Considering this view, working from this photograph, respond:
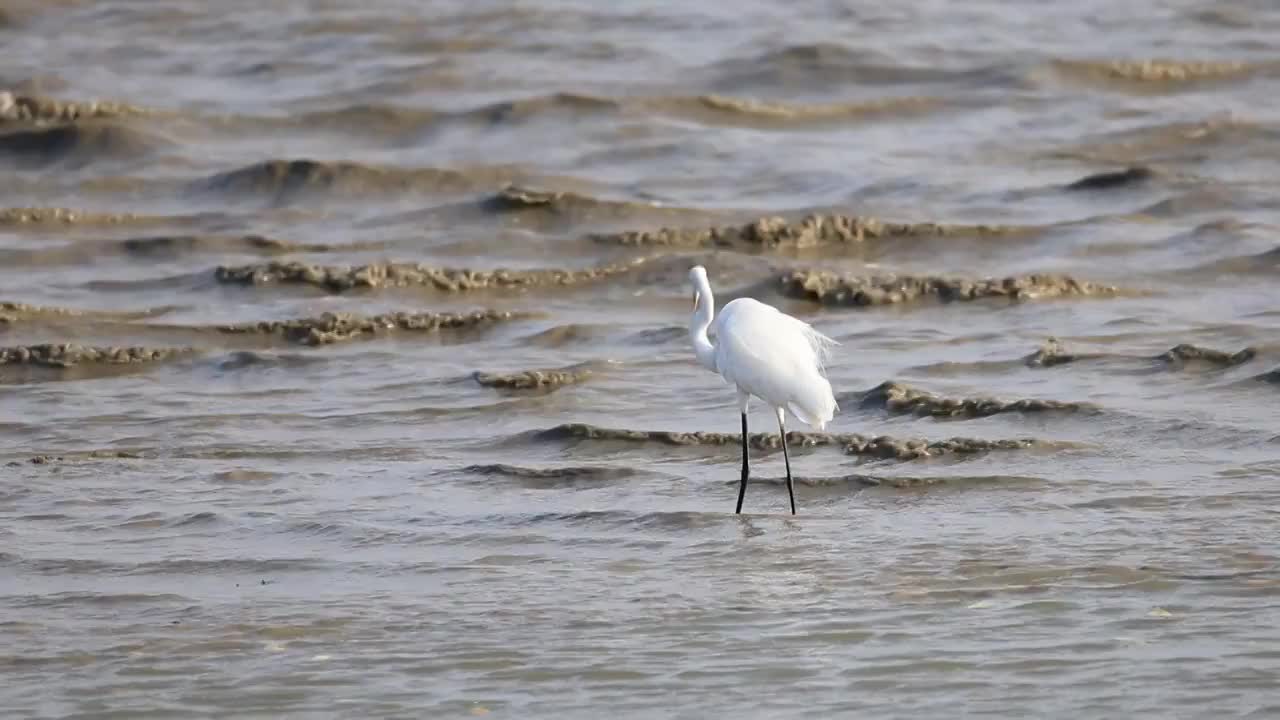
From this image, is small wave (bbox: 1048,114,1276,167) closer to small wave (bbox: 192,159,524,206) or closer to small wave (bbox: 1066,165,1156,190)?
small wave (bbox: 1066,165,1156,190)

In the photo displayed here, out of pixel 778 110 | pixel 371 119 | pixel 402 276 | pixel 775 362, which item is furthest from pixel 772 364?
pixel 371 119

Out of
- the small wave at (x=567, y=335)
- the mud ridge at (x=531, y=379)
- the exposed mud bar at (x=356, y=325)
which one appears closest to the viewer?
the mud ridge at (x=531, y=379)

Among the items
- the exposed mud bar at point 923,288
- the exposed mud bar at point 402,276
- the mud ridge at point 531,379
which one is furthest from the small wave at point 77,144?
the mud ridge at point 531,379

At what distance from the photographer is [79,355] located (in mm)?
10000

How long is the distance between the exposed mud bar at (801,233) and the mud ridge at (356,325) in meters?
A: 1.65

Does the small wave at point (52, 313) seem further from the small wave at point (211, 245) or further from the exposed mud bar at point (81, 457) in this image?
the exposed mud bar at point (81, 457)

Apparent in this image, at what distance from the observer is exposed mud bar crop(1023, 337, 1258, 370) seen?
880cm

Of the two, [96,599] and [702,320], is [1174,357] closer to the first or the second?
[702,320]

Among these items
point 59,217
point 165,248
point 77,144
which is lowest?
point 165,248

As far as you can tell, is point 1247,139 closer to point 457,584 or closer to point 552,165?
point 552,165

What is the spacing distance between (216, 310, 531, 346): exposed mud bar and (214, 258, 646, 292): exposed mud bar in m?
0.68

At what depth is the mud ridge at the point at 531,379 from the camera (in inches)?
362

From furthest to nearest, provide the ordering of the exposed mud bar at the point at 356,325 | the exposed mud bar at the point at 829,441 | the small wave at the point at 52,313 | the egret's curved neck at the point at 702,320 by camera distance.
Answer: the small wave at the point at 52,313 < the exposed mud bar at the point at 356,325 < the egret's curved neck at the point at 702,320 < the exposed mud bar at the point at 829,441

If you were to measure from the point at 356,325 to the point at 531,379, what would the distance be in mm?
1606
